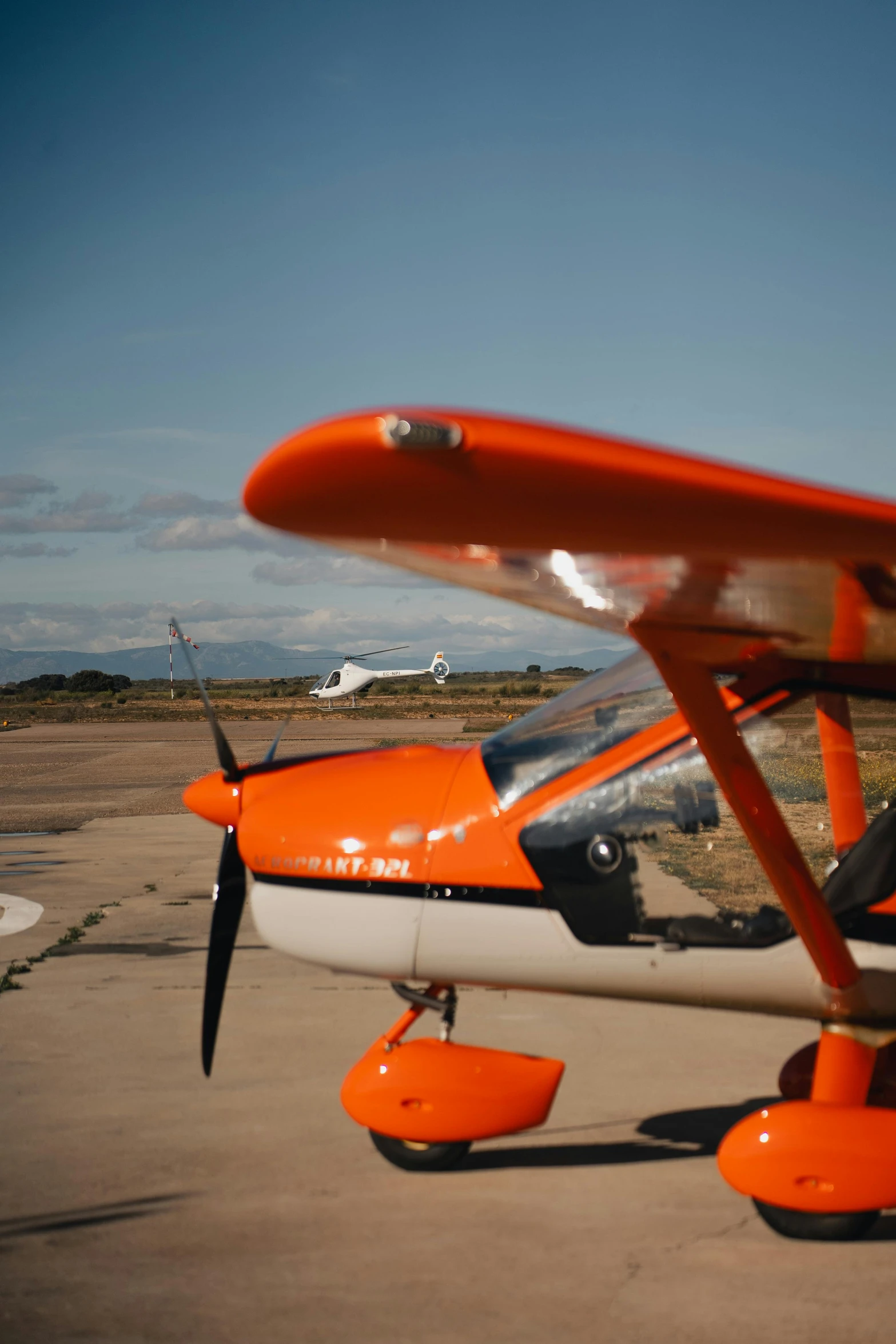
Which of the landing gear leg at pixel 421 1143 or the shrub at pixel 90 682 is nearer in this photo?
the landing gear leg at pixel 421 1143

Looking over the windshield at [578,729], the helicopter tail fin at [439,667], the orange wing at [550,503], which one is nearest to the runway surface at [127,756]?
the windshield at [578,729]

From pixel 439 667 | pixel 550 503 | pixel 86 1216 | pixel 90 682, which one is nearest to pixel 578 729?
pixel 550 503

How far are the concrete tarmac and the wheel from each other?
7 centimetres

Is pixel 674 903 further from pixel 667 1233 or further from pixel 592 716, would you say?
pixel 667 1233

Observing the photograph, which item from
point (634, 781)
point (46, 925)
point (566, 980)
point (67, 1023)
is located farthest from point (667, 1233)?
point (46, 925)

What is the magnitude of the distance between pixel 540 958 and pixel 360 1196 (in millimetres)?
1213

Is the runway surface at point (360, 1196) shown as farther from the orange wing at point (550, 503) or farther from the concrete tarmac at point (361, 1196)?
the orange wing at point (550, 503)

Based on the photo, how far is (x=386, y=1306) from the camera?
3404 millimetres

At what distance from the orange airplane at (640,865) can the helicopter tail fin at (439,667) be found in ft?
219

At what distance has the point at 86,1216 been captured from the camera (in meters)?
4.00

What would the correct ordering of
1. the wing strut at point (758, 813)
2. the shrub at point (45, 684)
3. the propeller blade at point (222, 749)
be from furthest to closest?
the shrub at point (45, 684) < the propeller blade at point (222, 749) < the wing strut at point (758, 813)

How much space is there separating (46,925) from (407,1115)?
547 centimetres

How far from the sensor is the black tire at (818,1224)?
380cm

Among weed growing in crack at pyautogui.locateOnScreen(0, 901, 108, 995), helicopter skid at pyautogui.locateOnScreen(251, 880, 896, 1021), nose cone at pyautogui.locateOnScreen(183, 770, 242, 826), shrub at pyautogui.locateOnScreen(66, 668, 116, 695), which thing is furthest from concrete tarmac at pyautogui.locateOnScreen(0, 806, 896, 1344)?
shrub at pyautogui.locateOnScreen(66, 668, 116, 695)
